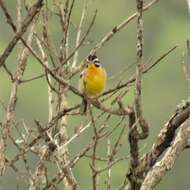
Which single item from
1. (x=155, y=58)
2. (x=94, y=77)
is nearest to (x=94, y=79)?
(x=94, y=77)

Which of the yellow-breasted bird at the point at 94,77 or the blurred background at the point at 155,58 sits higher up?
the blurred background at the point at 155,58

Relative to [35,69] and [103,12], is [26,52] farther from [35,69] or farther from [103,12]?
[103,12]

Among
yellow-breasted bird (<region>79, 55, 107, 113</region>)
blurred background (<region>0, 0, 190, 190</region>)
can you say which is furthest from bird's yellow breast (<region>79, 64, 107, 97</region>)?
blurred background (<region>0, 0, 190, 190</region>)

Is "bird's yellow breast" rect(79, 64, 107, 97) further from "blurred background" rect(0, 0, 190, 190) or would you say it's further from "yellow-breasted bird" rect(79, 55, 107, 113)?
"blurred background" rect(0, 0, 190, 190)

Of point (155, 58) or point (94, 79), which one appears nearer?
point (94, 79)

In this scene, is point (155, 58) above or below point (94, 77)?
above

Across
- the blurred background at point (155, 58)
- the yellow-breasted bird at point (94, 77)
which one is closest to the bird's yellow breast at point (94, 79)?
the yellow-breasted bird at point (94, 77)

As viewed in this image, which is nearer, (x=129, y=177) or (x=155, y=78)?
(x=129, y=177)

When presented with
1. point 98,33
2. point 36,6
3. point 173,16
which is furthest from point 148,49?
point 36,6

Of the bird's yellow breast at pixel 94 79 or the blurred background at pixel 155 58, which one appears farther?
the blurred background at pixel 155 58

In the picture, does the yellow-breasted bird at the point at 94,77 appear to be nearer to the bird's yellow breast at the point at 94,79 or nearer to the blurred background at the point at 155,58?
the bird's yellow breast at the point at 94,79

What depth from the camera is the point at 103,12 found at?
90.6 ft

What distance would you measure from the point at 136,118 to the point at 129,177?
0.80ft

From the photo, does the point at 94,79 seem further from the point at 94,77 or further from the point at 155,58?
the point at 155,58
